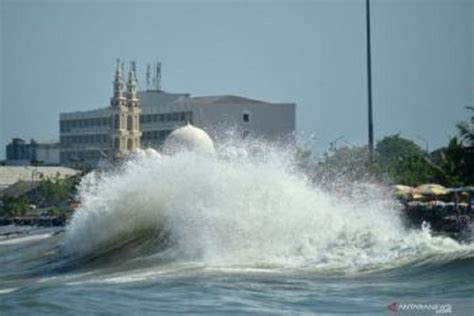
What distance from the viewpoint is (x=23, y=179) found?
10100 centimetres

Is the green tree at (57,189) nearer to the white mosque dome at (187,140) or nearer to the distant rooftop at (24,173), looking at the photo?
the distant rooftop at (24,173)

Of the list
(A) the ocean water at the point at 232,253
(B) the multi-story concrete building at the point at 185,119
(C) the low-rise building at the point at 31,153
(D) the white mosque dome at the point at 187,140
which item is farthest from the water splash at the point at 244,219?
(C) the low-rise building at the point at 31,153

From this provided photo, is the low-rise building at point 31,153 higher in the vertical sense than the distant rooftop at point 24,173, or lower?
higher

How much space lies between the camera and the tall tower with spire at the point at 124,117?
83250 millimetres

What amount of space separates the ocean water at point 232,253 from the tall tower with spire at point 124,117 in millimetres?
51322

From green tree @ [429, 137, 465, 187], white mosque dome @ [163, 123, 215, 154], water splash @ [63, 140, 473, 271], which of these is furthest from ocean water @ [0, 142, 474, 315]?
white mosque dome @ [163, 123, 215, 154]

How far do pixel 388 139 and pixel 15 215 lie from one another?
3692 cm

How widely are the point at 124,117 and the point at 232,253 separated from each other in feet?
208

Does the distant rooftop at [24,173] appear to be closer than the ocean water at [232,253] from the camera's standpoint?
No

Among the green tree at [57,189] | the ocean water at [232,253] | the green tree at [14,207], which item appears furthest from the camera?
the green tree at [57,189]

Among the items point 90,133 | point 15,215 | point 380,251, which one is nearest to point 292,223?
point 380,251

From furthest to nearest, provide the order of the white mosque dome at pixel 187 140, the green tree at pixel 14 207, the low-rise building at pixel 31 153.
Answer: the low-rise building at pixel 31 153 → the green tree at pixel 14 207 → the white mosque dome at pixel 187 140

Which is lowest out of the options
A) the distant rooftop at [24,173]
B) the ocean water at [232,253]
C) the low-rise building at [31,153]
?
the ocean water at [232,253]

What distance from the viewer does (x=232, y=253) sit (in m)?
21.7
